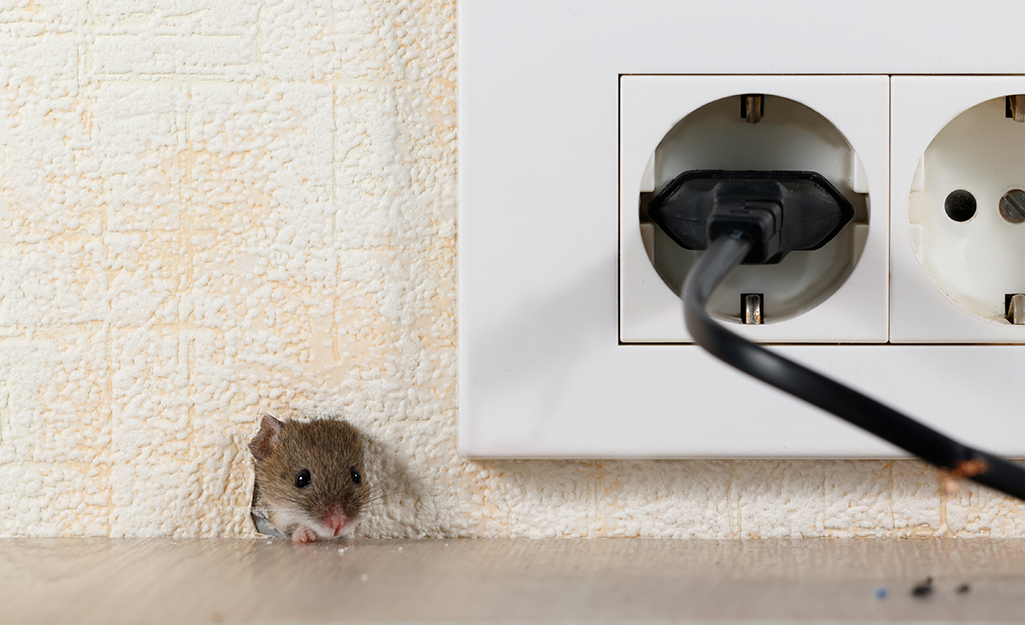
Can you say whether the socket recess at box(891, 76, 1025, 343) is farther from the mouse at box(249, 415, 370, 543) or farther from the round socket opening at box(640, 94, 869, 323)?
the mouse at box(249, 415, 370, 543)

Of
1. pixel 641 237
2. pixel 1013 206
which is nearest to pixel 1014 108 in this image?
pixel 1013 206

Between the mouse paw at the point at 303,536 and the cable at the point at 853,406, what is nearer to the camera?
the cable at the point at 853,406

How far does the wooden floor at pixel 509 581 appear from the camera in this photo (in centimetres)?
21

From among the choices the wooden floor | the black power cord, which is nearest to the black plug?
the black power cord

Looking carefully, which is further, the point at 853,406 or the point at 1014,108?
the point at 1014,108

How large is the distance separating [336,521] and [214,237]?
0.12m

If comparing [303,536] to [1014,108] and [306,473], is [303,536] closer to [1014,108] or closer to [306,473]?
[306,473]

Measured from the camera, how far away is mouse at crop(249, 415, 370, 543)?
28 centimetres

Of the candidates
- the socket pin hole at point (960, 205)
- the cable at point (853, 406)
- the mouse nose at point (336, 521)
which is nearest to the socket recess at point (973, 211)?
the socket pin hole at point (960, 205)

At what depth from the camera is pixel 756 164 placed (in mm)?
286

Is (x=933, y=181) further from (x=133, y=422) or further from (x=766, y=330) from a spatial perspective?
(x=133, y=422)

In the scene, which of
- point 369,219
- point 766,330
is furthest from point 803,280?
point 369,219

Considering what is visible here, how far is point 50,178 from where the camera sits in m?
0.29

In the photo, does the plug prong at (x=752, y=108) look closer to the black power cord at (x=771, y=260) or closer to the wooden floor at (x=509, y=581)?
the black power cord at (x=771, y=260)
